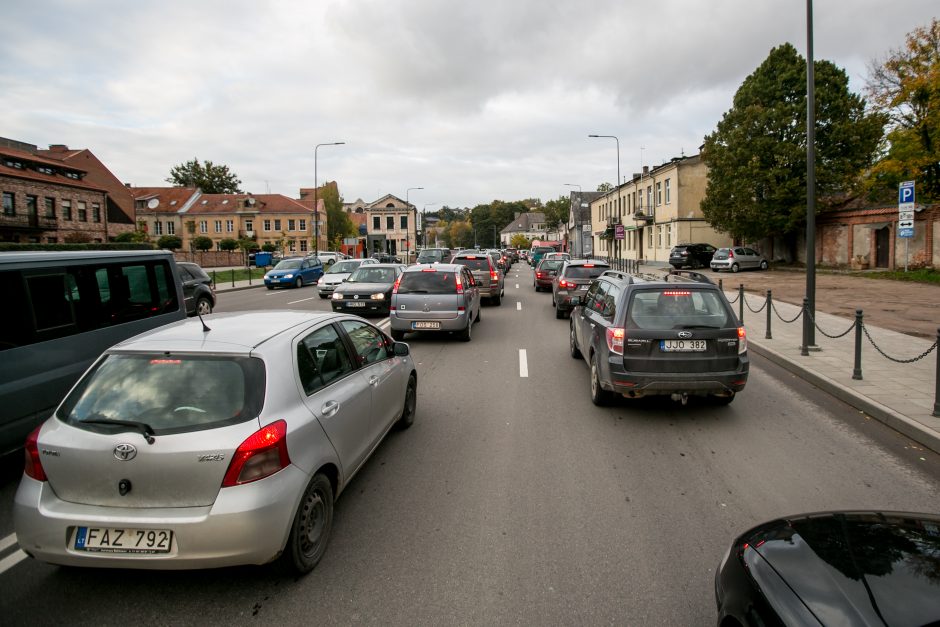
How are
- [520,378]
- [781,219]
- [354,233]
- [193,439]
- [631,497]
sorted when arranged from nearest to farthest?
[193,439], [631,497], [520,378], [781,219], [354,233]

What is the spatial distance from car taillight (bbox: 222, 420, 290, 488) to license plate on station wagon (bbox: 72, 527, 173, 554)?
1.43 ft

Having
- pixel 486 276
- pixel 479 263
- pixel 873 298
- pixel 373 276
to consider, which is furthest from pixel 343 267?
pixel 873 298

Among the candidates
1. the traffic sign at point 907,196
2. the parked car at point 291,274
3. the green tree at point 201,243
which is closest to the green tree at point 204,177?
the green tree at point 201,243

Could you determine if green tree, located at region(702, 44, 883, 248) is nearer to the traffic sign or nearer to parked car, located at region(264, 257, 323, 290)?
the traffic sign

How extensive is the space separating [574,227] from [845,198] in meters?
55.9

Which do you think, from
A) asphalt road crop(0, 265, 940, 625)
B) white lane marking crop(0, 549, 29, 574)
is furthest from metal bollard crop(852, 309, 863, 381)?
white lane marking crop(0, 549, 29, 574)

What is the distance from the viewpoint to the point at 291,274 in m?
30.6

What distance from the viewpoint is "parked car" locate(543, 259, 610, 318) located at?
53.4 ft

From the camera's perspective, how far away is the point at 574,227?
92.0 m

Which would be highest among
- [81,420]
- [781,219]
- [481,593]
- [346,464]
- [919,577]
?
[781,219]

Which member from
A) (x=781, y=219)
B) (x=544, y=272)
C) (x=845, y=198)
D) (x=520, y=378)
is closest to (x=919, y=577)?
(x=520, y=378)

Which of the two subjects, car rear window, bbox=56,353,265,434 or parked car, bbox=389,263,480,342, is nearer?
car rear window, bbox=56,353,265,434

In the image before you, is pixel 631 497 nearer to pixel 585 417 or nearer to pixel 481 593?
pixel 481 593

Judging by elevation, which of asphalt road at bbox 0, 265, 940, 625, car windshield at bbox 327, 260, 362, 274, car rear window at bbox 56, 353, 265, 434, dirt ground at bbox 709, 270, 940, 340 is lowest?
asphalt road at bbox 0, 265, 940, 625
